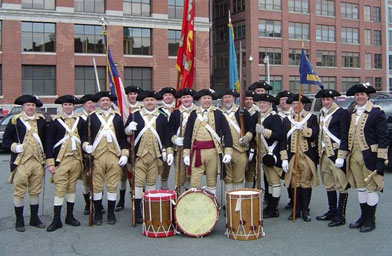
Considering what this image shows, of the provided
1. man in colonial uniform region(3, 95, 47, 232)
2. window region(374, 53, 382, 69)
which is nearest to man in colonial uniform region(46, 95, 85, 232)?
man in colonial uniform region(3, 95, 47, 232)

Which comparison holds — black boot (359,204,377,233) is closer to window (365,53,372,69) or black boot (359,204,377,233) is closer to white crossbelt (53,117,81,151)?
white crossbelt (53,117,81,151)

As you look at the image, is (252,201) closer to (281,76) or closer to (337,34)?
(281,76)

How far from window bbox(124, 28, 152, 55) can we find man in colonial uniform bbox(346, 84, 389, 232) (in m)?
36.9

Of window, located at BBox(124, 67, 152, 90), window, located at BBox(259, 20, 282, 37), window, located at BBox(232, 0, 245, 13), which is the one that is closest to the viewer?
window, located at BBox(124, 67, 152, 90)

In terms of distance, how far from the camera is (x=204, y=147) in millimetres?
7543

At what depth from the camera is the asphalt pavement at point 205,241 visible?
611 centimetres

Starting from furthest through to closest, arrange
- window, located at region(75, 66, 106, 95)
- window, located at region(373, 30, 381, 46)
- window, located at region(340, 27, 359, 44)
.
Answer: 1. window, located at region(373, 30, 381, 46)
2. window, located at region(340, 27, 359, 44)
3. window, located at region(75, 66, 106, 95)

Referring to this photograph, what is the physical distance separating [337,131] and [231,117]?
1795 millimetres

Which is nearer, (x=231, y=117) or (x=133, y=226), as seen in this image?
(x=133, y=226)

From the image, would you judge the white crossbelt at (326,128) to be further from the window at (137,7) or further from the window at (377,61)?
the window at (377,61)

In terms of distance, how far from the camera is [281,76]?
2314 inches

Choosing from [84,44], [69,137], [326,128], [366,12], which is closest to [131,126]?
[69,137]

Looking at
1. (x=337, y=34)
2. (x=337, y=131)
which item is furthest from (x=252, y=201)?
(x=337, y=34)

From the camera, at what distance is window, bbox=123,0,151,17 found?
42.2m
